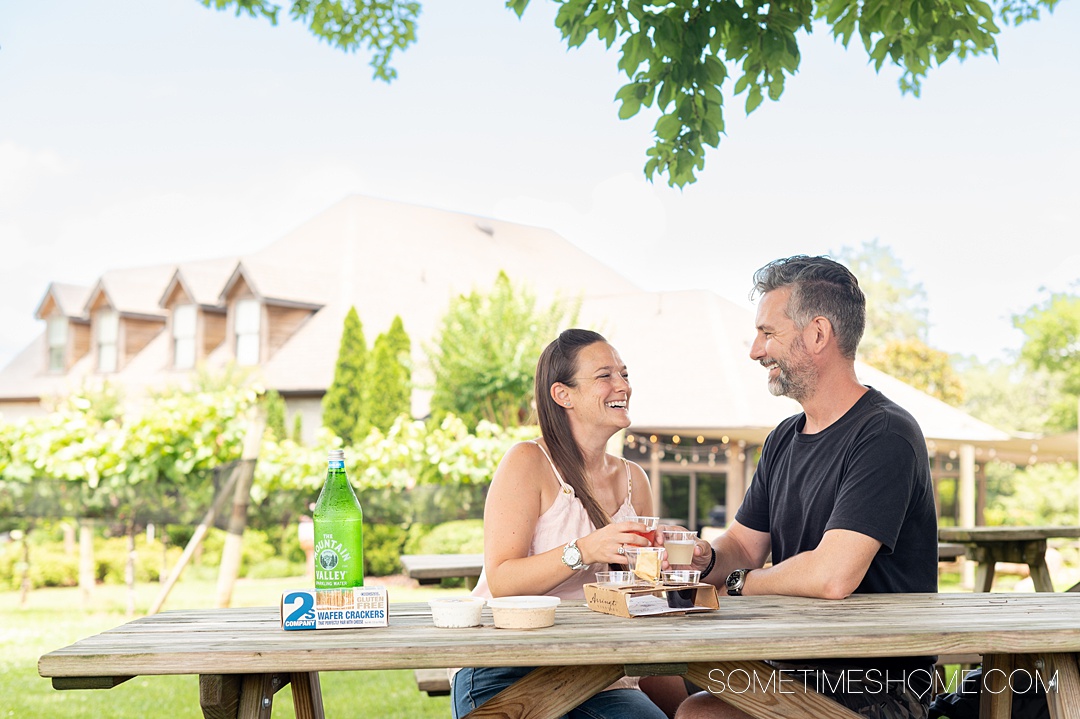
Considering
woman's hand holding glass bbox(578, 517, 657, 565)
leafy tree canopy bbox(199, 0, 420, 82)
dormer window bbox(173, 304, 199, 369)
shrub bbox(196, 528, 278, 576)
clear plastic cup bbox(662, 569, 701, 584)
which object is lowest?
shrub bbox(196, 528, 278, 576)

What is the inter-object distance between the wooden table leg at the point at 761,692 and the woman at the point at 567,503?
0.39 meters

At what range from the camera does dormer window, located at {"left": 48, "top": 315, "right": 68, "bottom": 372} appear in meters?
25.7

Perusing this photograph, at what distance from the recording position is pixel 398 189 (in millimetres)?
50594

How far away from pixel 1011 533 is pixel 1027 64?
239ft

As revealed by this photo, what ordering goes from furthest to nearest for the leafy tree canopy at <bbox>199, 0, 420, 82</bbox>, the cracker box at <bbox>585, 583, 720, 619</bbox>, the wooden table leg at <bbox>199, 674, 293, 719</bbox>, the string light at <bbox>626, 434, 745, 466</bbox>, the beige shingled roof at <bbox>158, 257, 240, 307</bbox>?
the beige shingled roof at <bbox>158, 257, 240, 307</bbox> < the string light at <bbox>626, 434, 745, 466</bbox> < the leafy tree canopy at <bbox>199, 0, 420, 82</bbox> < the cracker box at <bbox>585, 583, 720, 619</bbox> < the wooden table leg at <bbox>199, 674, 293, 719</bbox>

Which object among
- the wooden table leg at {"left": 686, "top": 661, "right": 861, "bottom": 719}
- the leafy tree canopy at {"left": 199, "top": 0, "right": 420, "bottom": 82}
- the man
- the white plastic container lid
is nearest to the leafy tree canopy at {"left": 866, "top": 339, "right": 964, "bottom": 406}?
the leafy tree canopy at {"left": 199, "top": 0, "right": 420, "bottom": 82}

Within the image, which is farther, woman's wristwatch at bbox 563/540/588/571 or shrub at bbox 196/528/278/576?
shrub at bbox 196/528/278/576

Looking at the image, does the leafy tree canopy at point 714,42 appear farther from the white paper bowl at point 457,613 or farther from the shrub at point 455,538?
the shrub at point 455,538

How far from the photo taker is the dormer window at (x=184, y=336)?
22.5 m

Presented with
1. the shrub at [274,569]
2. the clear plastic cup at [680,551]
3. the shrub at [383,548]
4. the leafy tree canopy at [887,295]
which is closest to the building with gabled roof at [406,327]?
the shrub at [383,548]

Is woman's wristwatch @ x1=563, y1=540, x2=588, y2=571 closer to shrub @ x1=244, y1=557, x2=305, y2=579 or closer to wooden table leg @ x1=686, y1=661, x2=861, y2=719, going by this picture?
wooden table leg @ x1=686, y1=661, x2=861, y2=719

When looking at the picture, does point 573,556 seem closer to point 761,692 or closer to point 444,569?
point 761,692

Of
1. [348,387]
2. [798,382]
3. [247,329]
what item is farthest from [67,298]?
[798,382]

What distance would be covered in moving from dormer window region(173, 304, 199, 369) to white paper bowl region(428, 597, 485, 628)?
2129cm
